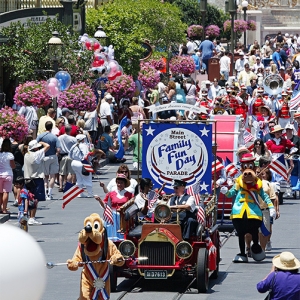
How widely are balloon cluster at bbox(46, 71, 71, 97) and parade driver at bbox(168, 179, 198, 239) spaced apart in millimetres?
11610

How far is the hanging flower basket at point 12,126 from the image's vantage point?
18.6 metres

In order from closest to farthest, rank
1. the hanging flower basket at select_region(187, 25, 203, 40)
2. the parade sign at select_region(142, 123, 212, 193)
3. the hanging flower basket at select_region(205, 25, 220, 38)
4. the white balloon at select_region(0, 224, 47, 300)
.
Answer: the white balloon at select_region(0, 224, 47, 300) → the parade sign at select_region(142, 123, 212, 193) → the hanging flower basket at select_region(187, 25, 203, 40) → the hanging flower basket at select_region(205, 25, 220, 38)

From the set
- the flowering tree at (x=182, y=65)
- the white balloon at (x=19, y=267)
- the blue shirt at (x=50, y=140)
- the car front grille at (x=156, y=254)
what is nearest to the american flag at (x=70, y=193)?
the car front grille at (x=156, y=254)

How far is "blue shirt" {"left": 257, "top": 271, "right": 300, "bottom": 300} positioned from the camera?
7809 mm

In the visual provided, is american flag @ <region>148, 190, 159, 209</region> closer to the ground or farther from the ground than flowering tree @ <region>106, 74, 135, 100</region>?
farther from the ground

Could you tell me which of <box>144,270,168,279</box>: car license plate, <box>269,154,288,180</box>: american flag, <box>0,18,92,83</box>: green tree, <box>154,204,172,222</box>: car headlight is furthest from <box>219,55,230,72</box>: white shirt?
<box>144,270,168,279</box>: car license plate

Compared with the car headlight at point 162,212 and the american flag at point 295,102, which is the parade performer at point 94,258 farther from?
the american flag at point 295,102

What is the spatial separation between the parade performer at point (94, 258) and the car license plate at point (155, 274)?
217cm

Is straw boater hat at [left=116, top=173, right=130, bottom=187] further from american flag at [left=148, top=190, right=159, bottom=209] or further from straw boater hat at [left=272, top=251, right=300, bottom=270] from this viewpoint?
straw boater hat at [left=272, top=251, right=300, bottom=270]

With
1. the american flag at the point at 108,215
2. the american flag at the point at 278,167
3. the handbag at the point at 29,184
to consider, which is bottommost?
the american flag at the point at 278,167

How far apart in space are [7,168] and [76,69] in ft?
29.9

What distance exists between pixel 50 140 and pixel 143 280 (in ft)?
26.9

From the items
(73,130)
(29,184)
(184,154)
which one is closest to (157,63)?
(73,130)

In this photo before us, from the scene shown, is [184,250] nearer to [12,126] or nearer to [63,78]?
[12,126]
